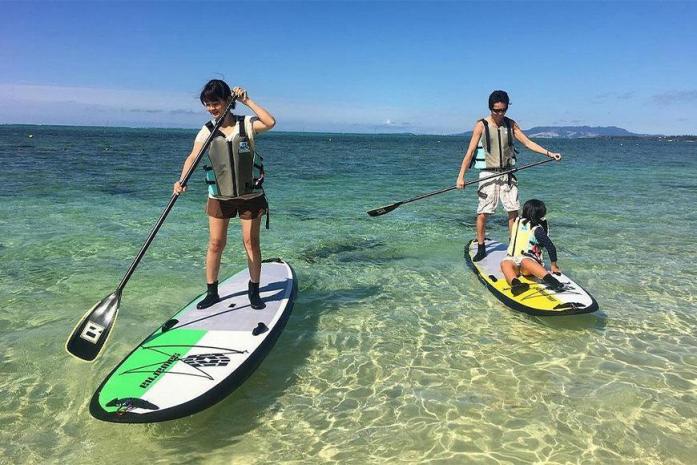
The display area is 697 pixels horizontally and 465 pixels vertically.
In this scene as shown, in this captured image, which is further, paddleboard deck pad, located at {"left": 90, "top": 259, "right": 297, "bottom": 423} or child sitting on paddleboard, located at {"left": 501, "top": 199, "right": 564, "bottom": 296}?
child sitting on paddleboard, located at {"left": 501, "top": 199, "right": 564, "bottom": 296}

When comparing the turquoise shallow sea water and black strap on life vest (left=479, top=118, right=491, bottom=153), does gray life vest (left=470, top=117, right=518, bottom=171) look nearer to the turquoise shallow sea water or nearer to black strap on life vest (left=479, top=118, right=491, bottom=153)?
black strap on life vest (left=479, top=118, right=491, bottom=153)

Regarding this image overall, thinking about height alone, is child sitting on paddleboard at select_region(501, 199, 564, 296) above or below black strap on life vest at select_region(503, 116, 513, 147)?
below

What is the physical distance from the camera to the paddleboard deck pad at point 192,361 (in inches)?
159

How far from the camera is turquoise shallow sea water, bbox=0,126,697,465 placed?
13.7ft

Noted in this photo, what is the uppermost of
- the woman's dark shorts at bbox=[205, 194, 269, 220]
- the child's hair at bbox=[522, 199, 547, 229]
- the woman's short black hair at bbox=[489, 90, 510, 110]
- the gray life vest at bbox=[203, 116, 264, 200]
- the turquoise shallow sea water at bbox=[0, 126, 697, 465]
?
the woman's short black hair at bbox=[489, 90, 510, 110]

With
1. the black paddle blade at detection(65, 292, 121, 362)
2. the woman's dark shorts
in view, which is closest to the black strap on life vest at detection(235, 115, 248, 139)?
the woman's dark shorts

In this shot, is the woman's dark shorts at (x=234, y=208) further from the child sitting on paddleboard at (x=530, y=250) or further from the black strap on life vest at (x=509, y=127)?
the black strap on life vest at (x=509, y=127)

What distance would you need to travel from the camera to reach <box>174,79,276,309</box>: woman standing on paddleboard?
5.17 m

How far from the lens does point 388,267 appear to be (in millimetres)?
9336

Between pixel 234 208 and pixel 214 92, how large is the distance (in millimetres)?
1320

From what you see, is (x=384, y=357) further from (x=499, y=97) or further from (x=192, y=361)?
(x=499, y=97)

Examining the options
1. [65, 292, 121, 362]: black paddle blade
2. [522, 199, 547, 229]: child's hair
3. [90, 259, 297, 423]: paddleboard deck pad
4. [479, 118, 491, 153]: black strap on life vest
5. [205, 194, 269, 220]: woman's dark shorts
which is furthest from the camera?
[479, 118, 491, 153]: black strap on life vest

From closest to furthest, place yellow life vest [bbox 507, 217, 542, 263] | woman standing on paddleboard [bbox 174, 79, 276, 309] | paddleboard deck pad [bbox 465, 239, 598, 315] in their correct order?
1. woman standing on paddleboard [bbox 174, 79, 276, 309]
2. paddleboard deck pad [bbox 465, 239, 598, 315]
3. yellow life vest [bbox 507, 217, 542, 263]

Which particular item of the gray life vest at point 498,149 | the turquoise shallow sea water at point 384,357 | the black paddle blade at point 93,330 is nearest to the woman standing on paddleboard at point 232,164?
the black paddle blade at point 93,330
